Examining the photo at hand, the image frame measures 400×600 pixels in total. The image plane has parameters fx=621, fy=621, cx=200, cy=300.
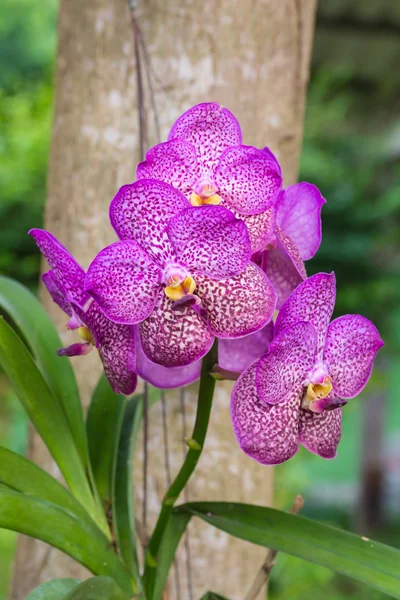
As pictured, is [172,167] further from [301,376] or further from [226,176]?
[301,376]

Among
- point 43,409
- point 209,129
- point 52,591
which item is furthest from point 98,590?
point 209,129

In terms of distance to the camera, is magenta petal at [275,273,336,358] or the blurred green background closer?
magenta petal at [275,273,336,358]

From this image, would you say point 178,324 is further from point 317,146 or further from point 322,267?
point 317,146

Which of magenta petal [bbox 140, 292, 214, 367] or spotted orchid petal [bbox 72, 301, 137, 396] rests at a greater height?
magenta petal [bbox 140, 292, 214, 367]

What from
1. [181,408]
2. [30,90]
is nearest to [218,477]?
[181,408]

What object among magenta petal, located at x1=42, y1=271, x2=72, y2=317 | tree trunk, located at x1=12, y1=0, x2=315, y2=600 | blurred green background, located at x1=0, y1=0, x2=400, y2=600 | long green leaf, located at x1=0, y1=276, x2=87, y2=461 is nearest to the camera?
magenta petal, located at x1=42, y1=271, x2=72, y2=317

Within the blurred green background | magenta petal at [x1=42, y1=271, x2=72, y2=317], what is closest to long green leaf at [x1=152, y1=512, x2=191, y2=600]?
magenta petal at [x1=42, y1=271, x2=72, y2=317]

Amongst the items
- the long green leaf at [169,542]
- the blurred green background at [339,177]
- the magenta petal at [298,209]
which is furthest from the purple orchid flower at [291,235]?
the blurred green background at [339,177]

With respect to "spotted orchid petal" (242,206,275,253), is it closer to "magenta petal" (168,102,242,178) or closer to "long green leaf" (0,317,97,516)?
"magenta petal" (168,102,242,178)
